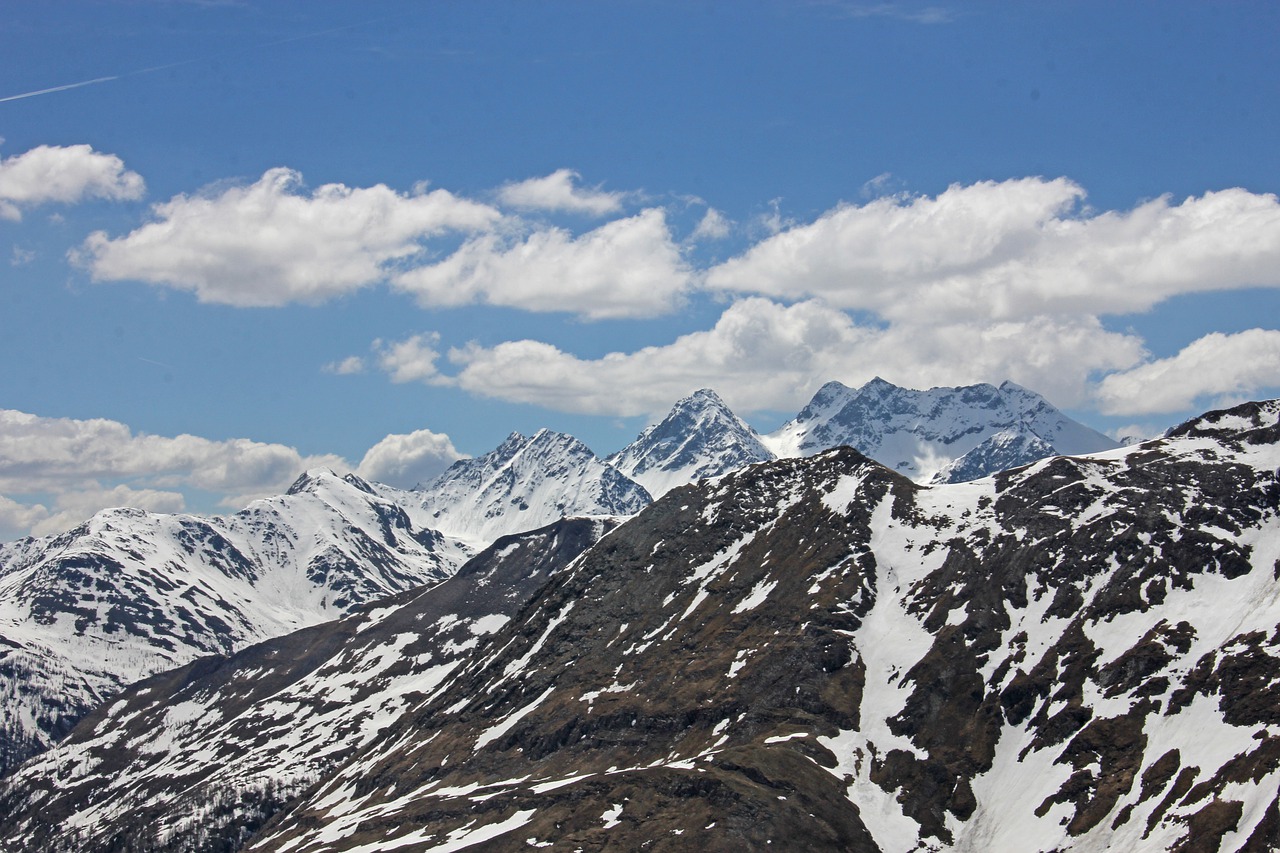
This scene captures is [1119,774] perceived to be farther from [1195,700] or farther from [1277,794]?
[1277,794]

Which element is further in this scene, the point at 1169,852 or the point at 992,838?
the point at 992,838

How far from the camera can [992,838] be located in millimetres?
198625

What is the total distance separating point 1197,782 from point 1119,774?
51.9 ft

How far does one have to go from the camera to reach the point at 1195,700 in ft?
646

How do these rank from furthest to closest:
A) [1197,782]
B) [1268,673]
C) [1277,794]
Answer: [1268,673] → [1197,782] → [1277,794]

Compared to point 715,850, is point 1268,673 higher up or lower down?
higher up

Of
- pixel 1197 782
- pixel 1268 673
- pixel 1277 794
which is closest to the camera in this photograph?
pixel 1277 794

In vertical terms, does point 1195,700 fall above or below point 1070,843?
above

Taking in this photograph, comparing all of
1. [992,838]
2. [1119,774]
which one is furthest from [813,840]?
[1119,774]

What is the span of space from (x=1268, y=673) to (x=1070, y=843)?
3954 cm

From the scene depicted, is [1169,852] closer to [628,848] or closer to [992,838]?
[992,838]

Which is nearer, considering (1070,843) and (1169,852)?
(1169,852)

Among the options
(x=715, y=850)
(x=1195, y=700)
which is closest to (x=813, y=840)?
A: (x=715, y=850)

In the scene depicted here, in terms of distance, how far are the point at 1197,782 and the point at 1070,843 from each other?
1978 cm
